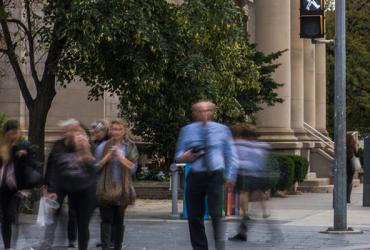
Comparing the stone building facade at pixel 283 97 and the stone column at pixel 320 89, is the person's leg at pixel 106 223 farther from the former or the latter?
the stone column at pixel 320 89

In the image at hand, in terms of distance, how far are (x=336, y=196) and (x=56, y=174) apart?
20.5 ft

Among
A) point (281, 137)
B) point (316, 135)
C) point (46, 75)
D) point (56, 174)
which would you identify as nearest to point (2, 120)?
point (46, 75)

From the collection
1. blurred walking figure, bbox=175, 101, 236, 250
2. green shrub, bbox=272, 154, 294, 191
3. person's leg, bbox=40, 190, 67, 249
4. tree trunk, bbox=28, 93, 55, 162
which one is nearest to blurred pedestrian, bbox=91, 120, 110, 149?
person's leg, bbox=40, 190, 67, 249

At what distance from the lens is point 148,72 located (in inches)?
757

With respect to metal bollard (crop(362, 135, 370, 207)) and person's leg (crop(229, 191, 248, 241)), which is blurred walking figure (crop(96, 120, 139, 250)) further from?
metal bollard (crop(362, 135, 370, 207))

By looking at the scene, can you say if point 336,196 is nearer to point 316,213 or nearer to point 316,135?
point 316,213

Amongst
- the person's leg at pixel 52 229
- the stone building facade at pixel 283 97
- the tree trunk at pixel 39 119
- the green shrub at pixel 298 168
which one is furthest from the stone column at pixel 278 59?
the person's leg at pixel 52 229

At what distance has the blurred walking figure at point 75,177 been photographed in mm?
11883

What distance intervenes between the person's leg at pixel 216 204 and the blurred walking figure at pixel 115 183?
1.34m

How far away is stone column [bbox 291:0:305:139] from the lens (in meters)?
37.7

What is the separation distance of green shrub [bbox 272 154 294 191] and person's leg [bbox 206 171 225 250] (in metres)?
17.4

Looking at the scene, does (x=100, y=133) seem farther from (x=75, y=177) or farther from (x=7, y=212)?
(x=75, y=177)

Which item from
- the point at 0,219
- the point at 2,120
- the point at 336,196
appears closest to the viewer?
the point at 0,219

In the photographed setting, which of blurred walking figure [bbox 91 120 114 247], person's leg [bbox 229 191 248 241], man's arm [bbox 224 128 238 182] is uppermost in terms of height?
blurred walking figure [bbox 91 120 114 247]
